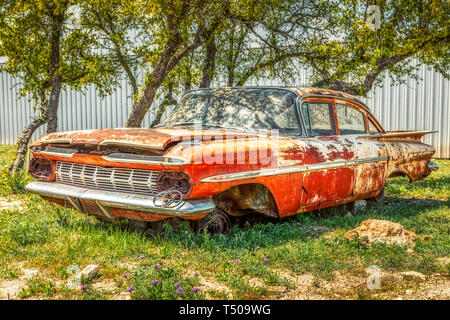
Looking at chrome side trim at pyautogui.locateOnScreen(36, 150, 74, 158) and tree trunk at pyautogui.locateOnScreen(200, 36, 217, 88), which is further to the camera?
tree trunk at pyautogui.locateOnScreen(200, 36, 217, 88)

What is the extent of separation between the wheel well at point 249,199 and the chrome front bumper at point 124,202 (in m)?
0.53

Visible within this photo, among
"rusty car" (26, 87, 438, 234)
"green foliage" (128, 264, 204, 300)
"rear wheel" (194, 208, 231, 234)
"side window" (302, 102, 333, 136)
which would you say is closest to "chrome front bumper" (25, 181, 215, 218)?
"rusty car" (26, 87, 438, 234)

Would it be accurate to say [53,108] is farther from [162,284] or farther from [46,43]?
[162,284]

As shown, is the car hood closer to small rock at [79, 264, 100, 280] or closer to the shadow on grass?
the shadow on grass

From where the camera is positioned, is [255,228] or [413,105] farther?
[413,105]

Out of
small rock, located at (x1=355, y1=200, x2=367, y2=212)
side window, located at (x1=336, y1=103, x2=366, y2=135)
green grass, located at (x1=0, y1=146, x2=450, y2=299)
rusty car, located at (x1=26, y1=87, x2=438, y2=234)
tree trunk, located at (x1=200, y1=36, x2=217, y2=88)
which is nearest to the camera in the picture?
green grass, located at (x1=0, y1=146, x2=450, y2=299)

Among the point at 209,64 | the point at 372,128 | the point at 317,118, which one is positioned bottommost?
the point at 372,128

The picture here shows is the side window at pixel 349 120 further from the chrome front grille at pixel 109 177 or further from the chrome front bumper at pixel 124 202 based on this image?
the chrome front grille at pixel 109 177

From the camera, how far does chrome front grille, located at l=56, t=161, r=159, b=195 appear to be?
13.1 feet

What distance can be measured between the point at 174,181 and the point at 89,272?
1.01m

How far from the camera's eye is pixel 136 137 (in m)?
4.02

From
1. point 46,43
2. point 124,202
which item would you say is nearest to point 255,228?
point 124,202

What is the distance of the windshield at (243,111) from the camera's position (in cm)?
493

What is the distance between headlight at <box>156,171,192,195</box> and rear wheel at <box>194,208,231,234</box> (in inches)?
18.6
